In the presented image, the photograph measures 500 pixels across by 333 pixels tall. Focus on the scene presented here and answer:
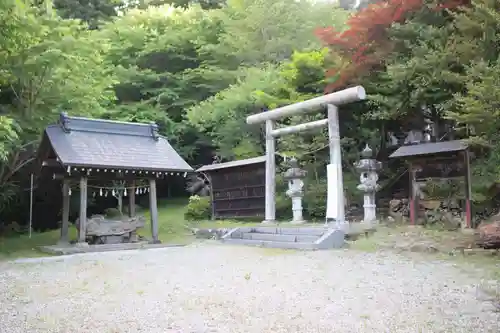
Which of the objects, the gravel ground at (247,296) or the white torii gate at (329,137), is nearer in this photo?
the gravel ground at (247,296)

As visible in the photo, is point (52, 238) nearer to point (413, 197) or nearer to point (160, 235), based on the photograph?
point (160, 235)

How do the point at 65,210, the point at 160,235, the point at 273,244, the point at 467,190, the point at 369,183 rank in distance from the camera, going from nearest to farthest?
the point at 467,190, the point at 273,244, the point at 65,210, the point at 369,183, the point at 160,235

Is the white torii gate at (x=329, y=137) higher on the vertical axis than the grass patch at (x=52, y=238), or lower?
higher

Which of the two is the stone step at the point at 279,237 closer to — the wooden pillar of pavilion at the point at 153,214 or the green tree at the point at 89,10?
the wooden pillar of pavilion at the point at 153,214

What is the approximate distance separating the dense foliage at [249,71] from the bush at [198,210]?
2.38m

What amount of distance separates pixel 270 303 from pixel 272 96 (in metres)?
11.8

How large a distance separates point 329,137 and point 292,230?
304cm

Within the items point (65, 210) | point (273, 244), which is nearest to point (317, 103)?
point (273, 244)

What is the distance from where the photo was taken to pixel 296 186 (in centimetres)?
1513

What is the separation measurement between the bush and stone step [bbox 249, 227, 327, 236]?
5515 mm

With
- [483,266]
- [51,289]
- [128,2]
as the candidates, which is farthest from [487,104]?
[128,2]

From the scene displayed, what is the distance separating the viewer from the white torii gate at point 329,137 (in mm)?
12641

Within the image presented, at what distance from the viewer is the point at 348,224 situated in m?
12.6

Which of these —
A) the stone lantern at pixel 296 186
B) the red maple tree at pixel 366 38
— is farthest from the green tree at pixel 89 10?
the stone lantern at pixel 296 186
